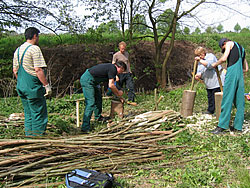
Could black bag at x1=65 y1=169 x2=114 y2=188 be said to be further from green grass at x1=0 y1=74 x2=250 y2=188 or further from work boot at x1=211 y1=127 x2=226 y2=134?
work boot at x1=211 y1=127 x2=226 y2=134

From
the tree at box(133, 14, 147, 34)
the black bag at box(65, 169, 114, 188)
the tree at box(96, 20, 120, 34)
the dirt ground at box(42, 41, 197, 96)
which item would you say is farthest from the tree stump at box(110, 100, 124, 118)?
the tree at box(133, 14, 147, 34)

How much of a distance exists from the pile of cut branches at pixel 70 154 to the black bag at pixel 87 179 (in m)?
0.28

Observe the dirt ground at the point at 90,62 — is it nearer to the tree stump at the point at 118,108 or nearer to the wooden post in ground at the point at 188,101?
the wooden post in ground at the point at 188,101

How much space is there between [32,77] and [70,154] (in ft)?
5.10

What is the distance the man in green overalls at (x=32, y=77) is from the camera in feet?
12.8

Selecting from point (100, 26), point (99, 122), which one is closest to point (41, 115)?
point (99, 122)

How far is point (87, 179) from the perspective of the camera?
2.72m

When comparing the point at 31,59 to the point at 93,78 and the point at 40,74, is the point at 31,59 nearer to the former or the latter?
the point at 40,74

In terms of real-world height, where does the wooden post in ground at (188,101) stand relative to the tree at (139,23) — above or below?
below

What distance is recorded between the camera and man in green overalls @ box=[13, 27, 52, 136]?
3.90 metres

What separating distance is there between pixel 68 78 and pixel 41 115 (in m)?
7.26

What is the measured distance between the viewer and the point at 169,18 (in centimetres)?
1002

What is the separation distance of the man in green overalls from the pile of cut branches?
2.22 ft

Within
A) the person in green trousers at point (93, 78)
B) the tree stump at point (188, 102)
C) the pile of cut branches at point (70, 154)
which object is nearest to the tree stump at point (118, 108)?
the person in green trousers at point (93, 78)
